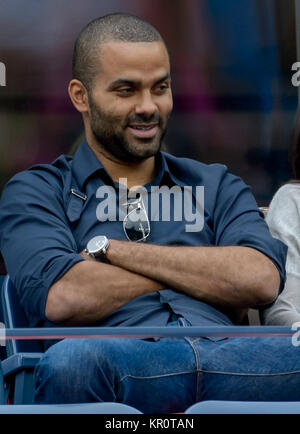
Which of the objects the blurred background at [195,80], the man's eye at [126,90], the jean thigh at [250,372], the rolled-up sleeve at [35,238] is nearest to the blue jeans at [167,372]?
the jean thigh at [250,372]

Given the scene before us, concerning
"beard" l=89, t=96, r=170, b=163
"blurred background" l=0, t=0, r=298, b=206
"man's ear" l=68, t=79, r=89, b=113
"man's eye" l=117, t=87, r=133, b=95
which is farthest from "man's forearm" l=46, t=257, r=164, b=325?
"blurred background" l=0, t=0, r=298, b=206

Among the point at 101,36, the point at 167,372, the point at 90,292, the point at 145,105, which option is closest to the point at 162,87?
the point at 145,105

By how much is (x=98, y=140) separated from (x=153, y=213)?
0.33 m

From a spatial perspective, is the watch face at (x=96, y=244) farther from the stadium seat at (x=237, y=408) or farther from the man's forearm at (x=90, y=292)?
the stadium seat at (x=237, y=408)

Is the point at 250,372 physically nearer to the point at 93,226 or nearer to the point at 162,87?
the point at 93,226

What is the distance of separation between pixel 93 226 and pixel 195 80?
0.87 metres

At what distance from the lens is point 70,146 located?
9.82 feet

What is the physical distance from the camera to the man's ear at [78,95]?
106 inches

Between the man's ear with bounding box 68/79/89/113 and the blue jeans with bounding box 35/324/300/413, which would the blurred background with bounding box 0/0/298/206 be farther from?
the blue jeans with bounding box 35/324/300/413

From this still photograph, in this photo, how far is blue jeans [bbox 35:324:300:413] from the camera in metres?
1.93

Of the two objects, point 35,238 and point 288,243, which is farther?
point 288,243

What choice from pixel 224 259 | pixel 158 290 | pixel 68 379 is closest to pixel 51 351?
pixel 68 379

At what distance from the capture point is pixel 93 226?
7.96 feet
